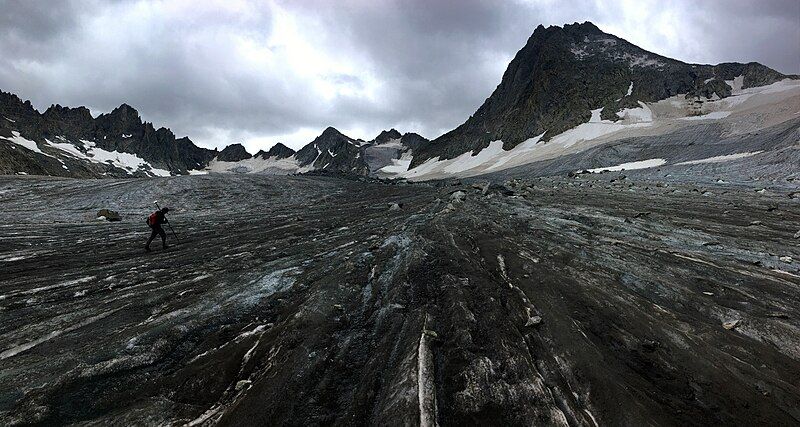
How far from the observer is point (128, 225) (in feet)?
82.4

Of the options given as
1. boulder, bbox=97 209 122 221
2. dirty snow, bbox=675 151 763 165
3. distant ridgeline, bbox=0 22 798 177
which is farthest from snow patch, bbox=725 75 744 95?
boulder, bbox=97 209 122 221

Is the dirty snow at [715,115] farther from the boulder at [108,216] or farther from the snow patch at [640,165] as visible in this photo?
the boulder at [108,216]

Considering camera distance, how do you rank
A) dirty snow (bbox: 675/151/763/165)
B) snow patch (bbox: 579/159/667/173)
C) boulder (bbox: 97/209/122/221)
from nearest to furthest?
1. boulder (bbox: 97/209/122/221)
2. dirty snow (bbox: 675/151/763/165)
3. snow patch (bbox: 579/159/667/173)

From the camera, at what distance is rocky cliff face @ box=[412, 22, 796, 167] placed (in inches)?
3829

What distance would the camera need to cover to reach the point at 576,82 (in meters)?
115

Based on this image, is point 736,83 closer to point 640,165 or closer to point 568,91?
point 568,91

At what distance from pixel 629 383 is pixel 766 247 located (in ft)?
40.7

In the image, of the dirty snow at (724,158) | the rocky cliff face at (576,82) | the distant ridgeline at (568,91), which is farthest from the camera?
the rocky cliff face at (576,82)

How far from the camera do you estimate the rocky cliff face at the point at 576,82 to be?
9725cm

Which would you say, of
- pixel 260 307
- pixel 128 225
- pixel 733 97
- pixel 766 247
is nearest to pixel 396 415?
pixel 260 307

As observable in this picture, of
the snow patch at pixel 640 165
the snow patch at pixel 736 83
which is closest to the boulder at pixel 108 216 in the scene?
the snow patch at pixel 640 165

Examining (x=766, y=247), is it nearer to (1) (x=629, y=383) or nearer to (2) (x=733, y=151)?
(1) (x=629, y=383)

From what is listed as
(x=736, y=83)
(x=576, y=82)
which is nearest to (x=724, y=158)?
(x=736, y=83)

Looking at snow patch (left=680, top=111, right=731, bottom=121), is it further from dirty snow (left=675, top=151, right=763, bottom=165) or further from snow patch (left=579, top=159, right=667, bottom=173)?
dirty snow (left=675, top=151, right=763, bottom=165)
